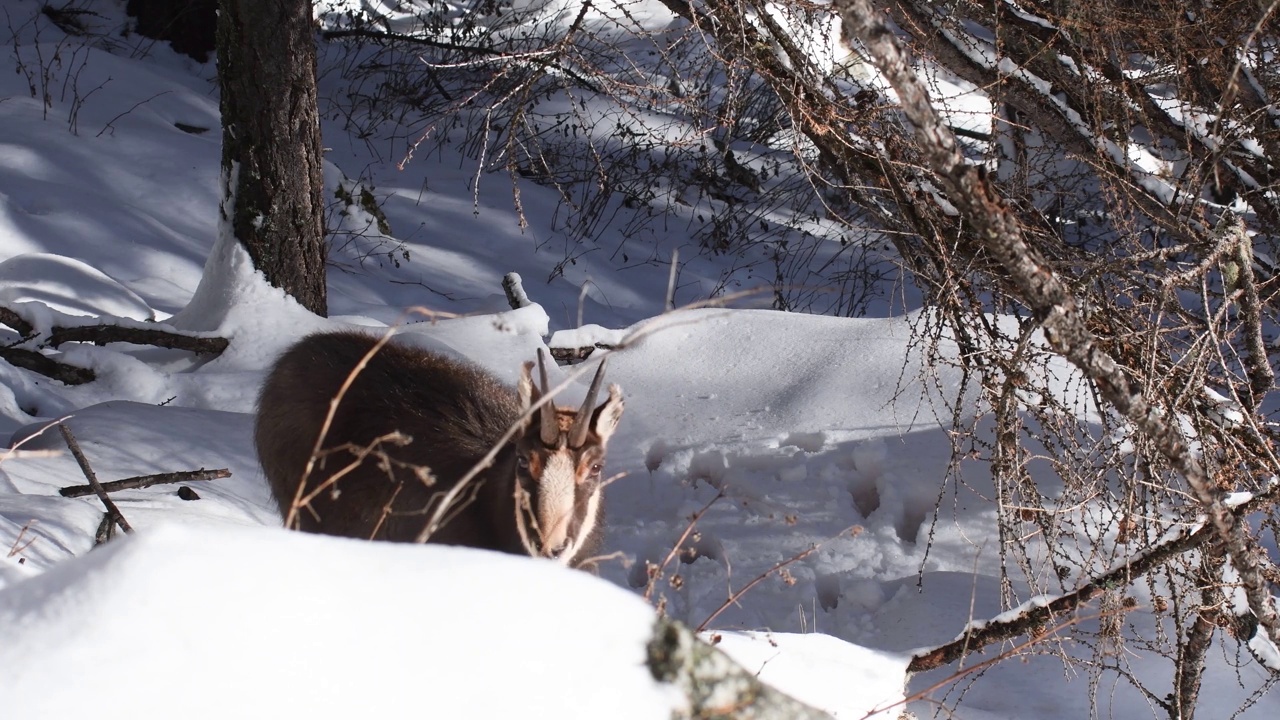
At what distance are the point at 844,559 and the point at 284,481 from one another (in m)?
2.22

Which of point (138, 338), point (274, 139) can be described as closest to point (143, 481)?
point (138, 338)

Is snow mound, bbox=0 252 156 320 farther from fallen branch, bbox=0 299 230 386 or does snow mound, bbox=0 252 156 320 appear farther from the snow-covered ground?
fallen branch, bbox=0 299 230 386

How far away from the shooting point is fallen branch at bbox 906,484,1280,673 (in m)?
2.71

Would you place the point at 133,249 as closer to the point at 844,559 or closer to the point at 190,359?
the point at 190,359

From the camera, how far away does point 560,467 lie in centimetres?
294

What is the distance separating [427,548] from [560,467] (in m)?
1.37

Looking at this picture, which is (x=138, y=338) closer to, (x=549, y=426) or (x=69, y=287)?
(x=69, y=287)

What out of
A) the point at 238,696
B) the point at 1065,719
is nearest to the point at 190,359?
the point at 1065,719

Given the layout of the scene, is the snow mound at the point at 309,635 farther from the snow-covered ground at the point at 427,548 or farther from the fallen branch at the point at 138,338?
the fallen branch at the point at 138,338

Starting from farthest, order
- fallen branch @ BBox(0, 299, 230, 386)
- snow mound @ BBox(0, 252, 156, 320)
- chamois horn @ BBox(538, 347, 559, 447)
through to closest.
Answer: snow mound @ BBox(0, 252, 156, 320) < fallen branch @ BBox(0, 299, 230, 386) < chamois horn @ BBox(538, 347, 559, 447)

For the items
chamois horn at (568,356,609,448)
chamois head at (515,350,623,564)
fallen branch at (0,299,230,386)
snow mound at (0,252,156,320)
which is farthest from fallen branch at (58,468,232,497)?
snow mound at (0,252,156,320)

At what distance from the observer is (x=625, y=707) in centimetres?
156

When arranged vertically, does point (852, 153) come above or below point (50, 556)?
above

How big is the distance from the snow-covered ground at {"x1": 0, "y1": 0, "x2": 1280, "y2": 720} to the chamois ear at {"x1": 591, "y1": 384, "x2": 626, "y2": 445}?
43cm
